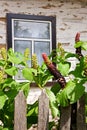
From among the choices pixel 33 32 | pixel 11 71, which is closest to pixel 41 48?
pixel 33 32

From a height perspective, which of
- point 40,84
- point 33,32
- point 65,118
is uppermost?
point 33,32

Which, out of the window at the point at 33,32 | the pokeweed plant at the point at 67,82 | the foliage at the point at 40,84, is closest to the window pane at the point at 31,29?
the window at the point at 33,32

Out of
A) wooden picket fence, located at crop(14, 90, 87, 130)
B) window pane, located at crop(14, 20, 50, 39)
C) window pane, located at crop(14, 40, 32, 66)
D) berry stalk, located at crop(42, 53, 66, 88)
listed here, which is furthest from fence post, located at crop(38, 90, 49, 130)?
window pane, located at crop(14, 20, 50, 39)

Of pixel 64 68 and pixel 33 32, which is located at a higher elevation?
pixel 33 32

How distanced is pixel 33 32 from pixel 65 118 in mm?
3662

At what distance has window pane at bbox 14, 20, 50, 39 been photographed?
17.5ft

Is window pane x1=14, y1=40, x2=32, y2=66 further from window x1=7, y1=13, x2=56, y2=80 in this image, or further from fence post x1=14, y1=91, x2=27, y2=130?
fence post x1=14, y1=91, x2=27, y2=130

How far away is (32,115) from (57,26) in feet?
12.0

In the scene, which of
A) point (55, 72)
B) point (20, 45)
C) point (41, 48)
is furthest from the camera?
point (41, 48)

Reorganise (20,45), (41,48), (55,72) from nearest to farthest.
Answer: (55,72), (20,45), (41,48)

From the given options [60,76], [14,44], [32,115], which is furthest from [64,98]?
[14,44]

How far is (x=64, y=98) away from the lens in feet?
5.63

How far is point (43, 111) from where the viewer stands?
181 cm

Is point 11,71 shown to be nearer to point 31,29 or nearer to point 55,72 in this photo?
point 55,72
